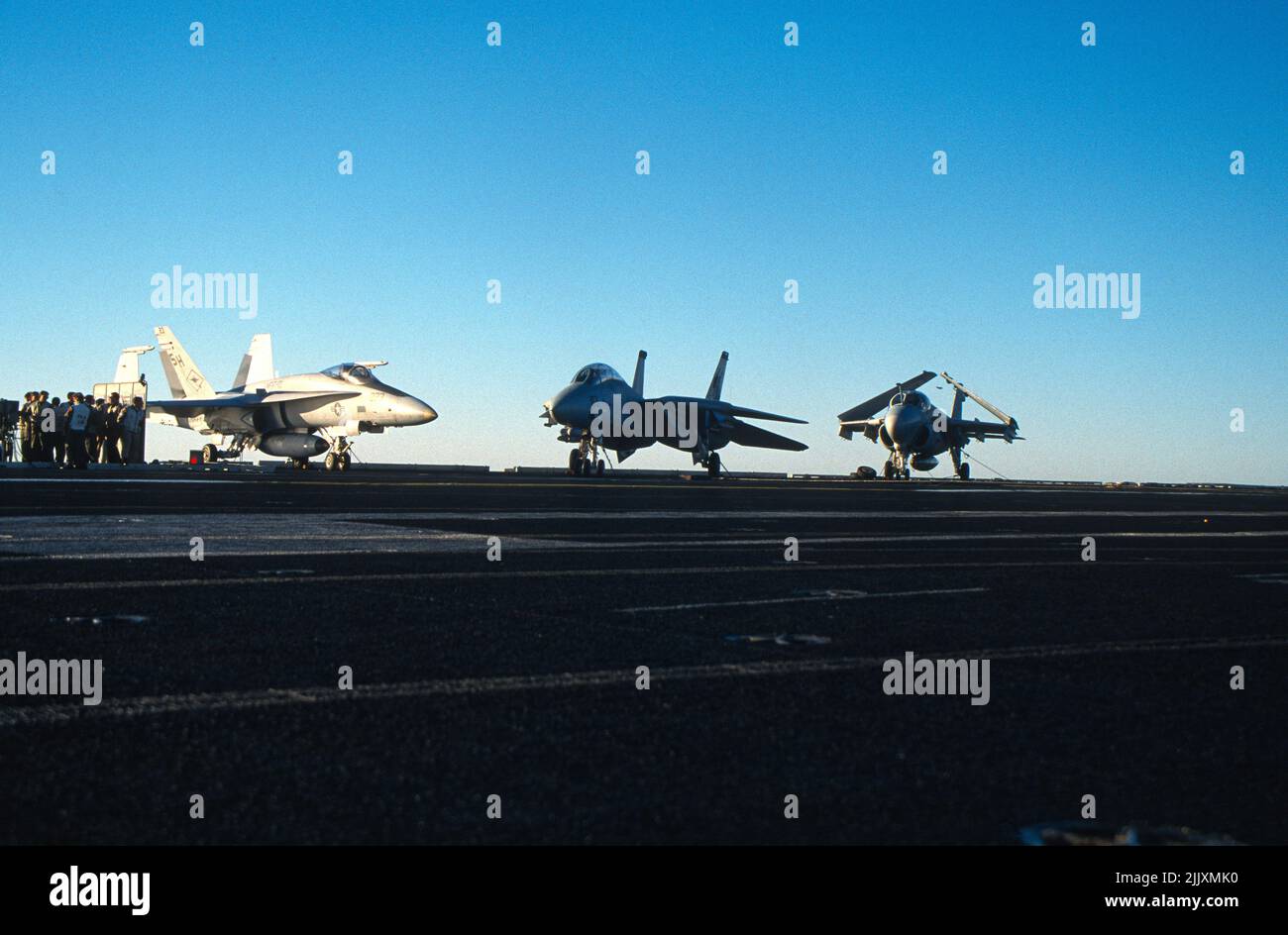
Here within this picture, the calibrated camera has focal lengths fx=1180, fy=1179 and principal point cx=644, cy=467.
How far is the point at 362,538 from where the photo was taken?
11570 millimetres

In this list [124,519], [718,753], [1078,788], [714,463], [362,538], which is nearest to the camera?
[1078,788]

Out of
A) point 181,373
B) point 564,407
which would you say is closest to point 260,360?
point 181,373

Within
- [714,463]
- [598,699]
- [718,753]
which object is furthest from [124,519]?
[714,463]

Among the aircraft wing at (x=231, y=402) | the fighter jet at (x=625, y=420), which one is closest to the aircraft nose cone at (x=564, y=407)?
the fighter jet at (x=625, y=420)

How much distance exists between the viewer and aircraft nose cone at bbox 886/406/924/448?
139 feet

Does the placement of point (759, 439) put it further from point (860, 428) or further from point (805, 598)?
point (805, 598)

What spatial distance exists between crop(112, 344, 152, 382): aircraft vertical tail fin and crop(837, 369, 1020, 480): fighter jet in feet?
108

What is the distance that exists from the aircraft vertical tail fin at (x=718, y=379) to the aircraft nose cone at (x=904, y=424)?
13.5 metres

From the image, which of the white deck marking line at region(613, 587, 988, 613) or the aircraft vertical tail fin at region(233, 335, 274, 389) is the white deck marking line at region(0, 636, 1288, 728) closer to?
the white deck marking line at region(613, 587, 988, 613)

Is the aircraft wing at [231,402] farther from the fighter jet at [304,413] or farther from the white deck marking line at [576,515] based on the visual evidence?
the white deck marking line at [576,515]

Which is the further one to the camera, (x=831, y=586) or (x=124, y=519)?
(x=124, y=519)
